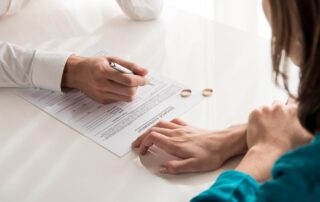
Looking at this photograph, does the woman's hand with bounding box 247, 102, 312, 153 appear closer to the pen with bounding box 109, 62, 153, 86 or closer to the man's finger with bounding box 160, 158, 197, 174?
the man's finger with bounding box 160, 158, 197, 174

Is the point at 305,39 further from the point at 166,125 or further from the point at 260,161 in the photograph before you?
the point at 166,125

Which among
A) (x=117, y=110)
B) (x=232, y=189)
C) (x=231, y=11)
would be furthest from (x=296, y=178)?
(x=231, y=11)

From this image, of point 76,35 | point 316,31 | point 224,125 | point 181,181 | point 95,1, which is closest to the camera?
point 316,31

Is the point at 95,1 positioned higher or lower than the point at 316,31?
lower

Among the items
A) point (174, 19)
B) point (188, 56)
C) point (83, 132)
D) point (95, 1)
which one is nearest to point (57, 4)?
point (95, 1)

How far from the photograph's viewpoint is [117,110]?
3.50 feet

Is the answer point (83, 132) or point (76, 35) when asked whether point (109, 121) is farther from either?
point (76, 35)

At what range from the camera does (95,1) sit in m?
1.44

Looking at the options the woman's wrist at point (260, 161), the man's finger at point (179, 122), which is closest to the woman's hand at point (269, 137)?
the woman's wrist at point (260, 161)

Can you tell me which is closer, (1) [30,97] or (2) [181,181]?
(2) [181,181]

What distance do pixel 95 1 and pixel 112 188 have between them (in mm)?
709

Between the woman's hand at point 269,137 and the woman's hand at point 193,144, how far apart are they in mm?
31

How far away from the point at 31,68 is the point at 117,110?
Answer: 0.24 metres

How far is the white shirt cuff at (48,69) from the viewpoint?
113 centimetres
